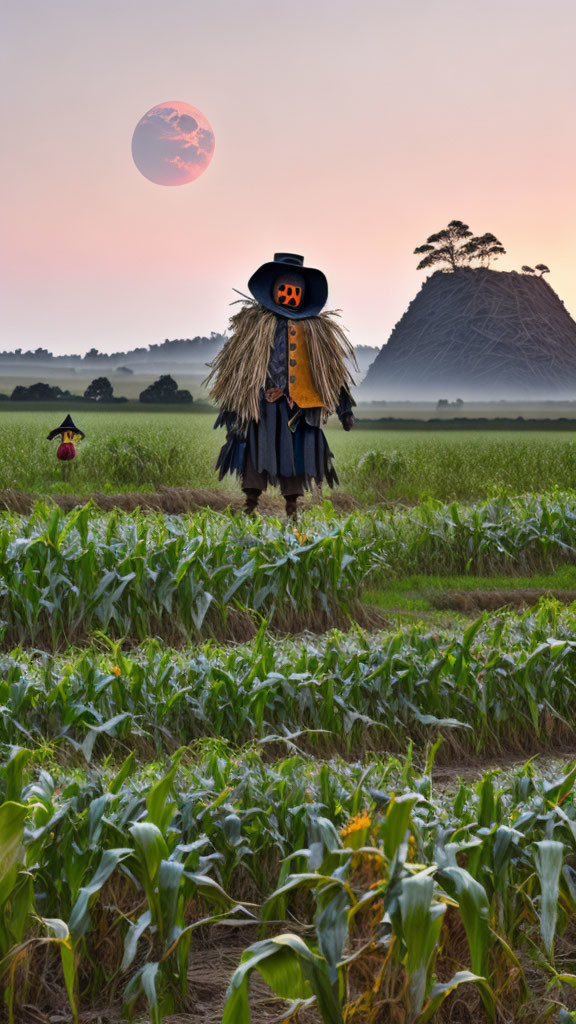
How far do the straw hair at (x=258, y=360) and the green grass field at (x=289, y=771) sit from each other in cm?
120

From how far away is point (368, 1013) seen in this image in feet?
7.27

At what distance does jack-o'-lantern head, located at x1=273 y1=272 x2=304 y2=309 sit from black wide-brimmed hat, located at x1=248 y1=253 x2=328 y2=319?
27 millimetres

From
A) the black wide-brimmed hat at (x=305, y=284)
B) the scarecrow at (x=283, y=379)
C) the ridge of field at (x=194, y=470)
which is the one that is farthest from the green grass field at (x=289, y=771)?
the ridge of field at (x=194, y=470)

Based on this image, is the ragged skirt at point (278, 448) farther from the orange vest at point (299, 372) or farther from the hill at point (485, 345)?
the hill at point (485, 345)

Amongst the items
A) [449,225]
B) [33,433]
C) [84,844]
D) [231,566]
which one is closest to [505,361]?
[449,225]

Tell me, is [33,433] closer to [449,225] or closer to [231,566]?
[231,566]

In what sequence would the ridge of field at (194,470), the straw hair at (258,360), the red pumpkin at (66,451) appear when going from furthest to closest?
the ridge of field at (194,470) < the red pumpkin at (66,451) < the straw hair at (258,360)

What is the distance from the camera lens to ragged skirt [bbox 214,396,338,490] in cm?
834

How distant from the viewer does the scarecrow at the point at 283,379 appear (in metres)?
8.29

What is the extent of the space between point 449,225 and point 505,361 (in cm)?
2001

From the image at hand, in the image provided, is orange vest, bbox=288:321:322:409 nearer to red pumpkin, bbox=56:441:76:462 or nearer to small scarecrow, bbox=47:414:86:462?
small scarecrow, bbox=47:414:86:462

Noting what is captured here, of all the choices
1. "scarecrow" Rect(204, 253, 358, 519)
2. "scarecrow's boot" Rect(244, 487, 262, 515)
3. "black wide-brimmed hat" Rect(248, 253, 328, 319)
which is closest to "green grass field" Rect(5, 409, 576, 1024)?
"scarecrow" Rect(204, 253, 358, 519)

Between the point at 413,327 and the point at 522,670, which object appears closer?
the point at 522,670

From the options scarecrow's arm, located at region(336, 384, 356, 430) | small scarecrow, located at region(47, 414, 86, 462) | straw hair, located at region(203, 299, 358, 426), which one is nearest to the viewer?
straw hair, located at region(203, 299, 358, 426)
